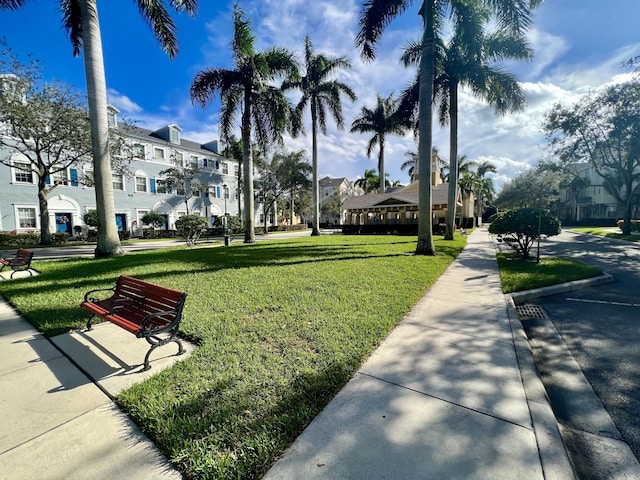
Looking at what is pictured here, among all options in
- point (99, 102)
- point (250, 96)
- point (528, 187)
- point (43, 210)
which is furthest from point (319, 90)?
point (528, 187)

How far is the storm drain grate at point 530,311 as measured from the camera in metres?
5.52

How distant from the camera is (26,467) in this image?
1.93m

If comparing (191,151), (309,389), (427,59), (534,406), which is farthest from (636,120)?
(191,151)

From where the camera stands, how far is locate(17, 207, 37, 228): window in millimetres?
21594

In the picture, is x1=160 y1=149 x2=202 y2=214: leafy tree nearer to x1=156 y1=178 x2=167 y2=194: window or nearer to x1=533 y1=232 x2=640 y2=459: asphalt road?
x1=156 y1=178 x2=167 y2=194: window

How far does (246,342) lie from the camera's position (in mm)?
3838

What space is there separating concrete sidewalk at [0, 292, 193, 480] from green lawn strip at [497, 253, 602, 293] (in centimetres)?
755

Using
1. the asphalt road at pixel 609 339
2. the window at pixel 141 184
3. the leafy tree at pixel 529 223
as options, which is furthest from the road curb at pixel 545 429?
the window at pixel 141 184

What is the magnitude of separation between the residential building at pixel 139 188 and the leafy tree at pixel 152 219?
1.02m

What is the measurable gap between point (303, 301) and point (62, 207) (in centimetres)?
2849

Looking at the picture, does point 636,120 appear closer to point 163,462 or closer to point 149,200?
point 163,462

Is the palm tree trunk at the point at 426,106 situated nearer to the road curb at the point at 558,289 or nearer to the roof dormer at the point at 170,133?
the road curb at the point at 558,289

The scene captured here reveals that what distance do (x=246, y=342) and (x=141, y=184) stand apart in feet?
103

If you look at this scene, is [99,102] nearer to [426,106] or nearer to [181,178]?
[426,106]
